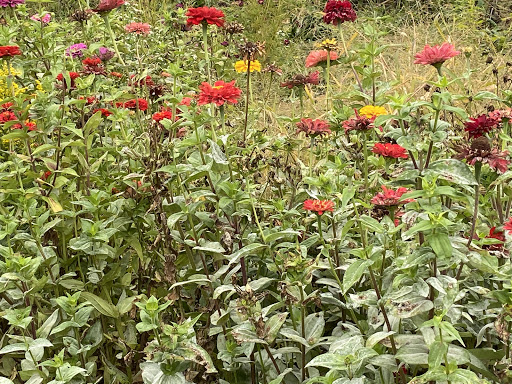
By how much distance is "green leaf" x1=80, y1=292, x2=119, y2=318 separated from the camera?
163 centimetres

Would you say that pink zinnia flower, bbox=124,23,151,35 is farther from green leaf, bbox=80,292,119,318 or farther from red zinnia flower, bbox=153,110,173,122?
green leaf, bbox=80,292,119,318

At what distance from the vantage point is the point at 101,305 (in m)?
1.63

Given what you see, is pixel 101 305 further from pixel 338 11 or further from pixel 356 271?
pixel 338 11

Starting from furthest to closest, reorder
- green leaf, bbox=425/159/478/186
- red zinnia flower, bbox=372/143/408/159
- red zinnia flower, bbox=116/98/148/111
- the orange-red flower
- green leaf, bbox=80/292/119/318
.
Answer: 1. red zinnia flower, bbox=116/98/148/111
2. green leaf, bbox=80/292/119/318
3. red zinnia flower, bbox=372/143/408/159
4. the orange-red flower
5. green leaf, bbox=425/159/478/186

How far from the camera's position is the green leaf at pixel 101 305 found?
1.63 metres

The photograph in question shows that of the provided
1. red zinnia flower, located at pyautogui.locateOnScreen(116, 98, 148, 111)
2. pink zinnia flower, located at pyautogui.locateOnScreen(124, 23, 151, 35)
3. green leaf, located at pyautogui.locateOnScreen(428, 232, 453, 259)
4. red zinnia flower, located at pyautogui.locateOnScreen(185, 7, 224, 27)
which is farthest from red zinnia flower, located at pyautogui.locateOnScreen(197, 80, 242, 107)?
pink zinnia flower, located at pyautogui.locateOnScreen(124, 23, 151, 35)

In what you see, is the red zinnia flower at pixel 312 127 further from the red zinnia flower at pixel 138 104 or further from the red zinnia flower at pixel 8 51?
the red zinnia flower at pixel 8 51

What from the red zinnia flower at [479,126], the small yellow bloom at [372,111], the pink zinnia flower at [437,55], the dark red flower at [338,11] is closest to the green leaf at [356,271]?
the red zinnia flower at [479,126]

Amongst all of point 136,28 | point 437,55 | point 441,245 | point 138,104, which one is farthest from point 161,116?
point 441,245

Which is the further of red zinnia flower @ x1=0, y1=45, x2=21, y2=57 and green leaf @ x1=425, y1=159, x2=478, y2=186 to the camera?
red zinnia flower @ x1=0, y1=45, x2=21, y2=57

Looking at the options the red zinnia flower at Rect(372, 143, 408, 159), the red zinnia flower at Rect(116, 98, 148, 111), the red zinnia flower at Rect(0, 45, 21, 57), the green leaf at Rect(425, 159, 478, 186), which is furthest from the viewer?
the red zinnia flower at Rect(116, 98, 148, 111)

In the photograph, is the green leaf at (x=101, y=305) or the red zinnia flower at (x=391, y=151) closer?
the red zinnia flower at (x=391, y=151)

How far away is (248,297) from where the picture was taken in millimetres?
1279

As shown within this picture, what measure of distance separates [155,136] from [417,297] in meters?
0.84
